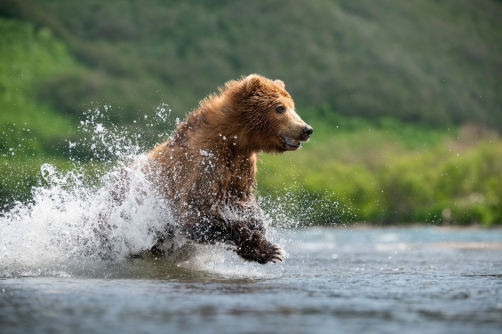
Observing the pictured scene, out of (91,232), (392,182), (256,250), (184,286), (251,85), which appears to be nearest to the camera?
(184,286)

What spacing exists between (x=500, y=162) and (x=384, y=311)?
45.9m

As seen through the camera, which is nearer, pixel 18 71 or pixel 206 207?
pixel 206 207

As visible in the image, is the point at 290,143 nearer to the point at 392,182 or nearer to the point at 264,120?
the point at 264,120

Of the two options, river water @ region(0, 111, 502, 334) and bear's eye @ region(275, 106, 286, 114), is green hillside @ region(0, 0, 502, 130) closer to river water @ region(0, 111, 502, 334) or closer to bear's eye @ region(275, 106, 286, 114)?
river water @ region(0, 111, 502, 334)

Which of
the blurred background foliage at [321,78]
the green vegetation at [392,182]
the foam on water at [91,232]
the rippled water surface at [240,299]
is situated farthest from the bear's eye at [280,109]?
the blurred background foliage at [321,78]

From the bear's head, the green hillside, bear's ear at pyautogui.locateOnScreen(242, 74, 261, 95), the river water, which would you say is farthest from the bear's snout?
the green hillside

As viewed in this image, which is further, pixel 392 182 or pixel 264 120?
pixel 392 182

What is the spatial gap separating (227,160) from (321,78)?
3062 inches

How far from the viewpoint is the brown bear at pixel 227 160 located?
30.2ft

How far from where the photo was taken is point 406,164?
177 feet

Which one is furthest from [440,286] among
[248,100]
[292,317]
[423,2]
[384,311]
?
[423,2]

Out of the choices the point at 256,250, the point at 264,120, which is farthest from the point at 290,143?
the point at 256,250

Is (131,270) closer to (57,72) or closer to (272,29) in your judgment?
(57,72)

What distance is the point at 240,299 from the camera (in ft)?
23.0
